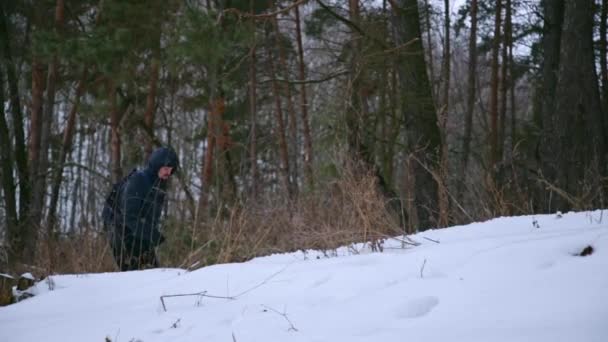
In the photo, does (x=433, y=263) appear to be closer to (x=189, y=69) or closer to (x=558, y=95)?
(x=558, y=95)

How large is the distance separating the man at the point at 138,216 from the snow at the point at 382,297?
1190mm

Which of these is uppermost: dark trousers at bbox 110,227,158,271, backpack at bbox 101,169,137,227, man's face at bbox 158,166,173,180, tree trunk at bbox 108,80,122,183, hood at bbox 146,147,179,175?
tree trunk at bbox 108,80,122,183

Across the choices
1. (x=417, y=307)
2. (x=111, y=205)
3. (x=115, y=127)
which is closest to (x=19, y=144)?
(x=115, y=127)

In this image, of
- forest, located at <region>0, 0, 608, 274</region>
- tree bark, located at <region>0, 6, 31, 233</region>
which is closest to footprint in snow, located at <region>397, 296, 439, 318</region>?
forest, located at <region>0, 0, 608, 274</region>

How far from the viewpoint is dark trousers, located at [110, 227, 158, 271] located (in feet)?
16.0

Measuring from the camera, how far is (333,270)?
9.90 ft

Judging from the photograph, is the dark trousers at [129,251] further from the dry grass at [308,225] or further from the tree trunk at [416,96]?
the tree trunk at [416,96]

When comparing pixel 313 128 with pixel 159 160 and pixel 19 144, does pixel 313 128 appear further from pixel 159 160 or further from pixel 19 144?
pixel 19 144

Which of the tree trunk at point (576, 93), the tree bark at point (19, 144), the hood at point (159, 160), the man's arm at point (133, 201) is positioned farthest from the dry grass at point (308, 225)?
the tree bark at point (19, 144)

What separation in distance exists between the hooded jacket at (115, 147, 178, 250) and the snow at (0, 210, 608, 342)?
3.99ft

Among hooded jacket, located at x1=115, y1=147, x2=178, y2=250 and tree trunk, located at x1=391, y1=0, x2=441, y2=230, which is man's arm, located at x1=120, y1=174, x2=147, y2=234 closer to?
hooded jacket, located at x1=115, y1=147, x2=178, y2=250

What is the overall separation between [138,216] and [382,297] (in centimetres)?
305

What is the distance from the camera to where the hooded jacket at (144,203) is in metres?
4.93

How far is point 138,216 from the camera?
498cm
